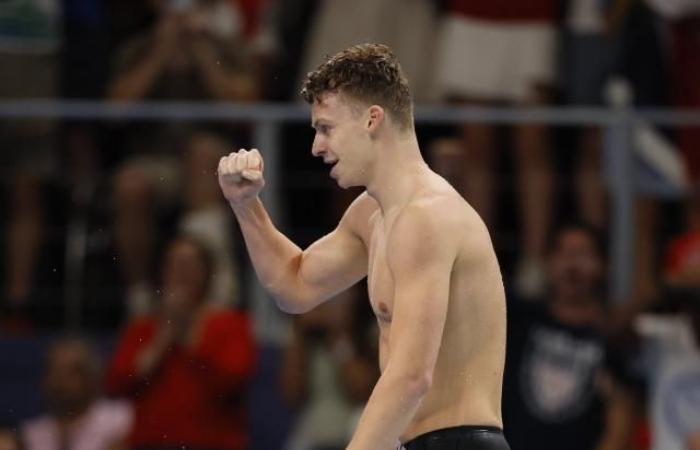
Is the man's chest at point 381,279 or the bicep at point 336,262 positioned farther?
the bicep at point 336,262

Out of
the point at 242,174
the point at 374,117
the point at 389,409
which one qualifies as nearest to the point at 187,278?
the point at 242,174

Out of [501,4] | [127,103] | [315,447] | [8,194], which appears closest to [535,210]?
[501,4]

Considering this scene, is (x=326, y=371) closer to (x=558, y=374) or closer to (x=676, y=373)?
(x=558, y=374)

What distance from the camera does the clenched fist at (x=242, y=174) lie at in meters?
5.55

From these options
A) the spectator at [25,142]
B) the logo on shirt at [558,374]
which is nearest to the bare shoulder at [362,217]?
the logo on shirt at [558,374]

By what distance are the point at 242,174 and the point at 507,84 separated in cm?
414

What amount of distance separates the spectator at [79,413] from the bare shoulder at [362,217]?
326 centimetres

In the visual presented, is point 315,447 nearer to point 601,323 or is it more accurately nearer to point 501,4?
point 601,323

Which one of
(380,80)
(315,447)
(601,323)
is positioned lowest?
(315,447)

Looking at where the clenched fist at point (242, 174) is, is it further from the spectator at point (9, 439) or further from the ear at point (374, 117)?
the spectator at point (9, 439)

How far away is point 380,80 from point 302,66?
4.32m

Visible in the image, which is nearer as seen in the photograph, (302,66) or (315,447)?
(315,447)

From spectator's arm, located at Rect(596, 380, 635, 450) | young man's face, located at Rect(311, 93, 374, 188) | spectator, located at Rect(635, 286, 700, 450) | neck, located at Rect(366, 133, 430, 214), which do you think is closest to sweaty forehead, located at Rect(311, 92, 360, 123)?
young man's face, located at Rect(311, 93, 374, 188)

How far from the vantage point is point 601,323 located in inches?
348
